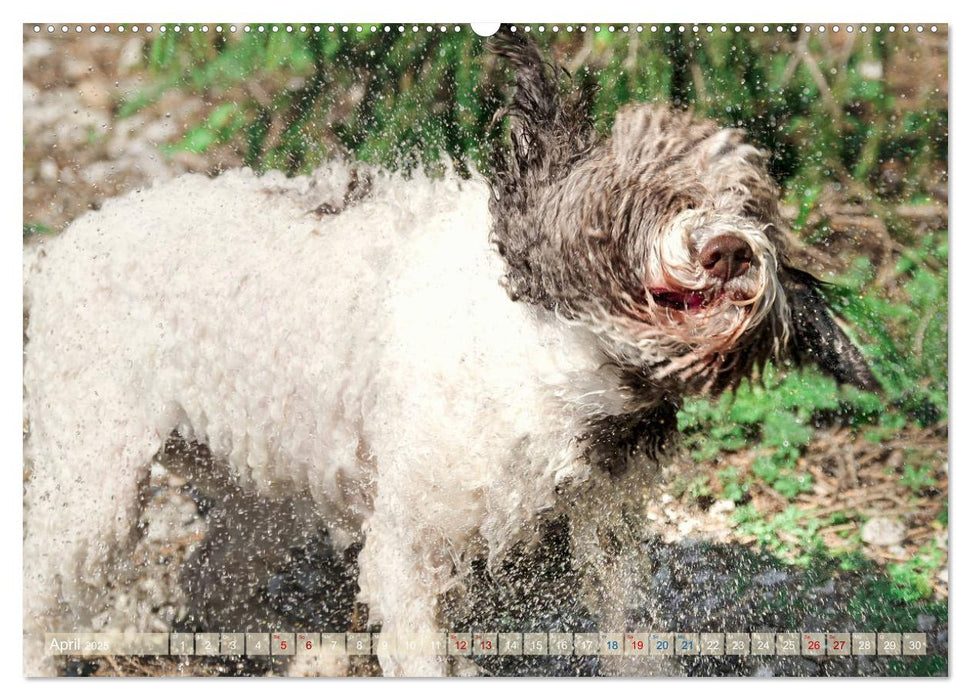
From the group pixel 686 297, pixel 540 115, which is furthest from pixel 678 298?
pixel 540 115

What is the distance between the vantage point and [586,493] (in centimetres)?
247

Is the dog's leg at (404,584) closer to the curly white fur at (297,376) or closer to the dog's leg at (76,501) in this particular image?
the curly white fur at (297,376)

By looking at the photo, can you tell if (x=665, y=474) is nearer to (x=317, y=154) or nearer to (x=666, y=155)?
(x=666, y=155)

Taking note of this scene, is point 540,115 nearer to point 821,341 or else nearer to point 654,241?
point 654,241

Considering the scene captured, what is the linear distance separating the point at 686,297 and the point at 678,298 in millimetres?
20

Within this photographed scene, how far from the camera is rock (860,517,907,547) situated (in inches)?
96.6

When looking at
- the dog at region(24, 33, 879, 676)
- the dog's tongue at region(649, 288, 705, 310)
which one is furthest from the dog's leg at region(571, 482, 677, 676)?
the dog's tongue at region(649, 288, 705, 310)

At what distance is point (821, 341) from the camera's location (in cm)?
243

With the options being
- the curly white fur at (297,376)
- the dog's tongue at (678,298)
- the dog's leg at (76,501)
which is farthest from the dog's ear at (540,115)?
the dog's leg at (76,501)

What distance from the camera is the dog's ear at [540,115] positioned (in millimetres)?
2400

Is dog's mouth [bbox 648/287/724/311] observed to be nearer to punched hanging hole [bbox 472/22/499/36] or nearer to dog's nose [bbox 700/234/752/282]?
dog's nose [bbox 700/234/752/282]

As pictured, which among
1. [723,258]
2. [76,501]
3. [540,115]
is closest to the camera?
[723,258]

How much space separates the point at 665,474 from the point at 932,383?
0.77 meters

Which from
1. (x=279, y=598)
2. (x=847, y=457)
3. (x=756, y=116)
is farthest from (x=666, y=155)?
(x=279, y=598)
